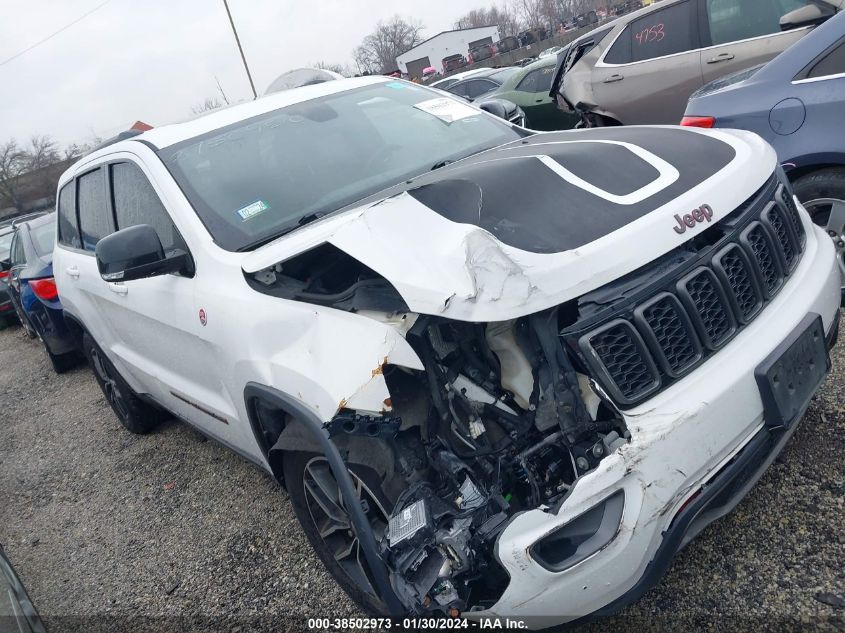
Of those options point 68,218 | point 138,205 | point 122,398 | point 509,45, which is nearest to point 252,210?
point 138,205

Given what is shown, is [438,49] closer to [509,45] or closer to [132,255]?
[509,45]

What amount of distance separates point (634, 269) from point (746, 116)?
7.54 feet

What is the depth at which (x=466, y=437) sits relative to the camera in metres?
2.07

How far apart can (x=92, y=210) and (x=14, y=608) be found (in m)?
2.50

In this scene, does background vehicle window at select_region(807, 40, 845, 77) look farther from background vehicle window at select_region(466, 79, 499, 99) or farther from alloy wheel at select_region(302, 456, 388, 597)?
background vehicle window at select_region(466, 79, 499, 99)

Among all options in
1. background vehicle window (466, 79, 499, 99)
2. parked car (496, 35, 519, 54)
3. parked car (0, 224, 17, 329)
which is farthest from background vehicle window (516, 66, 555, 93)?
parked car (496, 35, 519, 54)

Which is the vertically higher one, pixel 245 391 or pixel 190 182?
pixel 190 182

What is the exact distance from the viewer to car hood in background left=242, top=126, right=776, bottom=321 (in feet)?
6.03

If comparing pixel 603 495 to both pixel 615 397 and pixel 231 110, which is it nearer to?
pixel 615 397

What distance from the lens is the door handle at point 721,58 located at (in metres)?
5.57

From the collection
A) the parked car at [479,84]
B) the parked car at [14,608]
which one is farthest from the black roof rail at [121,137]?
the parked car at [479,84]

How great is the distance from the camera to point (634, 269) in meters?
1.90

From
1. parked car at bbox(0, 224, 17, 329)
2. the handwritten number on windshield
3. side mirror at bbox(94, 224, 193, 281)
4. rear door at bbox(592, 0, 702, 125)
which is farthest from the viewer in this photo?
parked car at bbox(0, 224, 17, 329)

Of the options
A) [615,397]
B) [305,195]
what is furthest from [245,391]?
[615,397]
